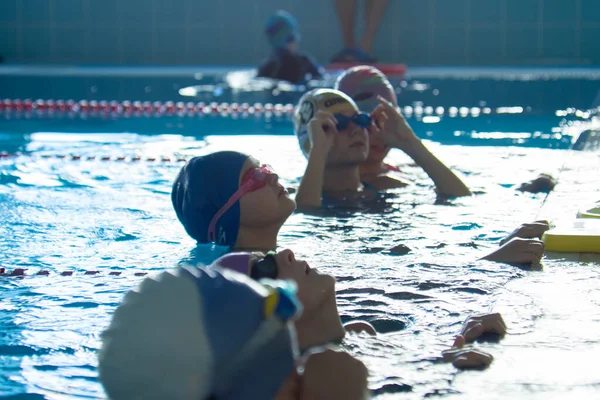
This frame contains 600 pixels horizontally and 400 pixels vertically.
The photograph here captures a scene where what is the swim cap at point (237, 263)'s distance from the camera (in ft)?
7.18

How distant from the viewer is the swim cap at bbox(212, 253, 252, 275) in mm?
2189

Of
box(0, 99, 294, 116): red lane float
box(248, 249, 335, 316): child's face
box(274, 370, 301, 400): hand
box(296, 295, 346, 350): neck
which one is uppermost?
box(248, 249, 335, 316): child's face

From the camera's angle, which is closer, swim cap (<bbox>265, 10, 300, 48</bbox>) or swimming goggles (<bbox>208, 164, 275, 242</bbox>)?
swimming goggles (<bbox>208, 164, 275, 242</bbox>)

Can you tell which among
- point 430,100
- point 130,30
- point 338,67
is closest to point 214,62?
point 130,30

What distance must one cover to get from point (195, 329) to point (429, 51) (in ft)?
43.3

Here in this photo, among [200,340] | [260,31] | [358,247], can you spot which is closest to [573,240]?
[358,247]

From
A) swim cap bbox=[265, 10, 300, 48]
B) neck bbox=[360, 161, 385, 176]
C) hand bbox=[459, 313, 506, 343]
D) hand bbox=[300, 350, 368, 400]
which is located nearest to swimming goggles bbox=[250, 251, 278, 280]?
hand bbox=[300, 350, 368, 400]

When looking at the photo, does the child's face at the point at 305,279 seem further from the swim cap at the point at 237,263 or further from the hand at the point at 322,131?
the hand at the point at 322,131

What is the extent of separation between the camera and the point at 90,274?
3500 millimetres

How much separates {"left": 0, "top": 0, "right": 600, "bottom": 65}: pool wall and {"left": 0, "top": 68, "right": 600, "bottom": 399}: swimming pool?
5513 millimetres

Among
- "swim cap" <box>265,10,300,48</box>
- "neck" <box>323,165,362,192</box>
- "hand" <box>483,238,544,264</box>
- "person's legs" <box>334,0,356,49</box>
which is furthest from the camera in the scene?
"person's legs" <box>334,0,356,49</box>

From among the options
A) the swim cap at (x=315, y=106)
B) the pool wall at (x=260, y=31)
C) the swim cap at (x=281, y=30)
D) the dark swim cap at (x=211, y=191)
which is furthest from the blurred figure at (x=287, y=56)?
the dark swim cap at (x=211, y=191)

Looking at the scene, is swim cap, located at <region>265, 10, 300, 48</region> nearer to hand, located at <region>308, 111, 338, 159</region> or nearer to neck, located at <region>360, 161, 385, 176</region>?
neck, located at <region>360, 161, 385, 176</region>

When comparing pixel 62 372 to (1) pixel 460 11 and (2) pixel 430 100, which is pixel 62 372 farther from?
(1) pixel 460 11
